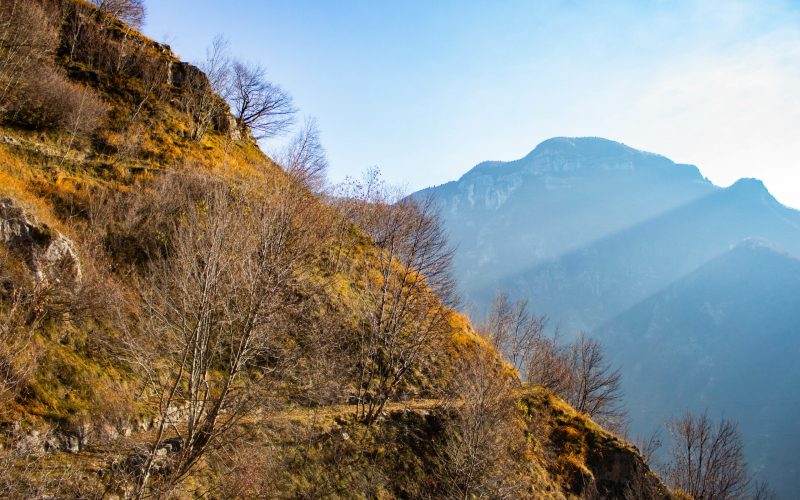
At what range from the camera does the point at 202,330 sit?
1089cm

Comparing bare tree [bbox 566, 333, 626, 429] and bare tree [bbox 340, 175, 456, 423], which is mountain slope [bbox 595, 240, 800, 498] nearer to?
bare tree [bbox 566, 333, 626, 429]

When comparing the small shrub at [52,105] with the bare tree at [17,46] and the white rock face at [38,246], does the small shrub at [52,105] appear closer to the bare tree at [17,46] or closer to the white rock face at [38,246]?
the bare tree at [17,46]

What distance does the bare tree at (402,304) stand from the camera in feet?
64.3

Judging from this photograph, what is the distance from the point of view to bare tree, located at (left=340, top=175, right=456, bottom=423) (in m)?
19.6

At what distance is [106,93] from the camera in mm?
28969

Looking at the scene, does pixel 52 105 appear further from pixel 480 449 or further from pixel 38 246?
pixel 480 449

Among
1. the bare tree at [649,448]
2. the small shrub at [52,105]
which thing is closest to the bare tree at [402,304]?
the bare tree at [649,448]

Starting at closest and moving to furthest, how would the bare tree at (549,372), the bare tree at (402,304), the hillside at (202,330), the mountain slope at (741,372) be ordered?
the hillside at (202,330) → the bare tree at (402,304) → the bare tree at (549,372) → the mountain slope at (741,372)

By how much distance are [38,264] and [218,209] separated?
7990mm

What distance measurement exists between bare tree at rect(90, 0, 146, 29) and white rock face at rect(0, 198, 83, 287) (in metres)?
28.3

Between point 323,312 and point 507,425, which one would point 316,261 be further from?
point 507,425

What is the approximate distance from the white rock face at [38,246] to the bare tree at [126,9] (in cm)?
2827

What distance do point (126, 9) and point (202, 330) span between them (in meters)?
39.5

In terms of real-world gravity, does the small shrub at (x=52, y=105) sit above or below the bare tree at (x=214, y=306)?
above
